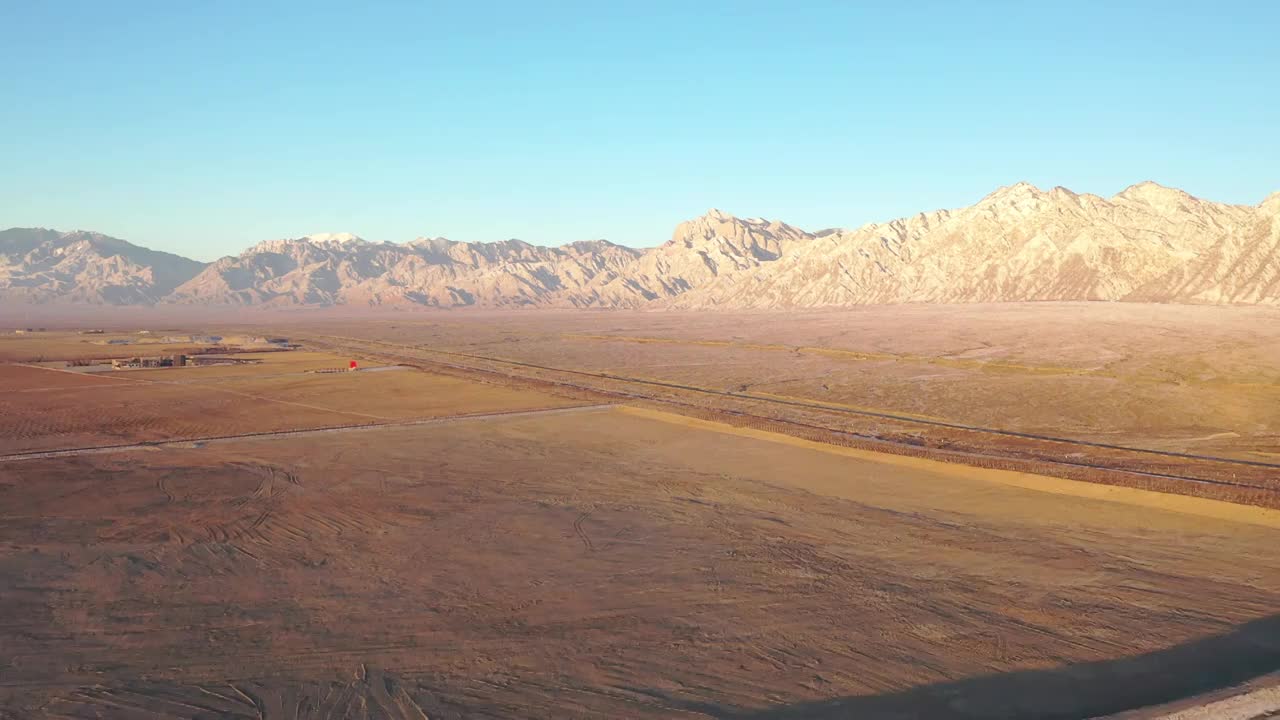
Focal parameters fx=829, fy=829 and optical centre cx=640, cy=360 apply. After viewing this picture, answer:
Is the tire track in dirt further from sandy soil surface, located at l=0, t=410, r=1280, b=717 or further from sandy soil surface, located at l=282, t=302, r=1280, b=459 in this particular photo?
sandy soil surface, located at l=282, t=302, r=1280, b=459

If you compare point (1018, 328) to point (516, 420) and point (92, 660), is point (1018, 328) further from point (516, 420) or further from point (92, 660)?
Answer: point (92, 660)

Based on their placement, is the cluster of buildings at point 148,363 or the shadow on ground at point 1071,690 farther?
the cluster of buildings at point 148,363

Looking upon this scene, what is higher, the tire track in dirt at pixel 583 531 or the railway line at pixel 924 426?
the railway line at pixel 924 426

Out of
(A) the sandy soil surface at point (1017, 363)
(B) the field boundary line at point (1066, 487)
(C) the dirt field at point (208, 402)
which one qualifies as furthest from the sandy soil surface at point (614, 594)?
(A) the sandy soil surface at point (1017, 363)

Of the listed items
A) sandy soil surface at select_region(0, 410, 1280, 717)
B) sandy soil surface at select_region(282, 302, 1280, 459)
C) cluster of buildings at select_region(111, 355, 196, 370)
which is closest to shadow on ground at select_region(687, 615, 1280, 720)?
sandy soil surface at select_region(0, 410, 1280, 717)

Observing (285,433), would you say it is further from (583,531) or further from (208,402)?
(583,531)

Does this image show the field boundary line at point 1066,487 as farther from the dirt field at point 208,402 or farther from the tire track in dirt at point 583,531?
the dirt field at point 208,402
